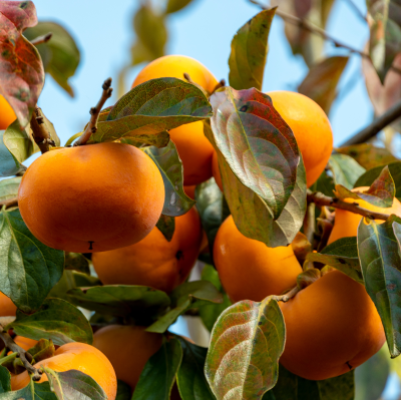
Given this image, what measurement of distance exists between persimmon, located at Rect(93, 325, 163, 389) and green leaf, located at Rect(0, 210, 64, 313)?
0.17 m

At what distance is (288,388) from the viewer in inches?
23.2

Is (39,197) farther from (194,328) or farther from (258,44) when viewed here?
(194,328)

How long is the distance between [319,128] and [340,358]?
0.85ft

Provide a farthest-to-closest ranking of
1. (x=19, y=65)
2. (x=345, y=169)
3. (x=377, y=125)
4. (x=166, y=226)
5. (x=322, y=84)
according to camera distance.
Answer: (x=322, y=84), (x=377, y=125), (x=345, y=169), (x=166, y=226), (x=19, y=65)

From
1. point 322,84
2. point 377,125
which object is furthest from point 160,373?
point 322,84

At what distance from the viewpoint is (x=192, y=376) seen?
588 millimetres

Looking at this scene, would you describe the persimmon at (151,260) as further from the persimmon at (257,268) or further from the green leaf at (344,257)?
the green leaf at (344,257)

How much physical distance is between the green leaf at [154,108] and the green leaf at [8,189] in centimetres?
17

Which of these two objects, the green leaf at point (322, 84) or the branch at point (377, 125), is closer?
the branch at point (377, 125)

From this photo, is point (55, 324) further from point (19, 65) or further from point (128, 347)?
point (19, 65)

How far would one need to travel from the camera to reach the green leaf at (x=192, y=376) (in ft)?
1.81

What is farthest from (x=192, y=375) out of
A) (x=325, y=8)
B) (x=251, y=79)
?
(x=325, y=8)

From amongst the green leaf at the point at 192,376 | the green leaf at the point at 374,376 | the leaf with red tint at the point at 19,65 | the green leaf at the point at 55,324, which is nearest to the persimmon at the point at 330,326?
the green leaf at the point at 192,376

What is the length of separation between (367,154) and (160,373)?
0.48m
